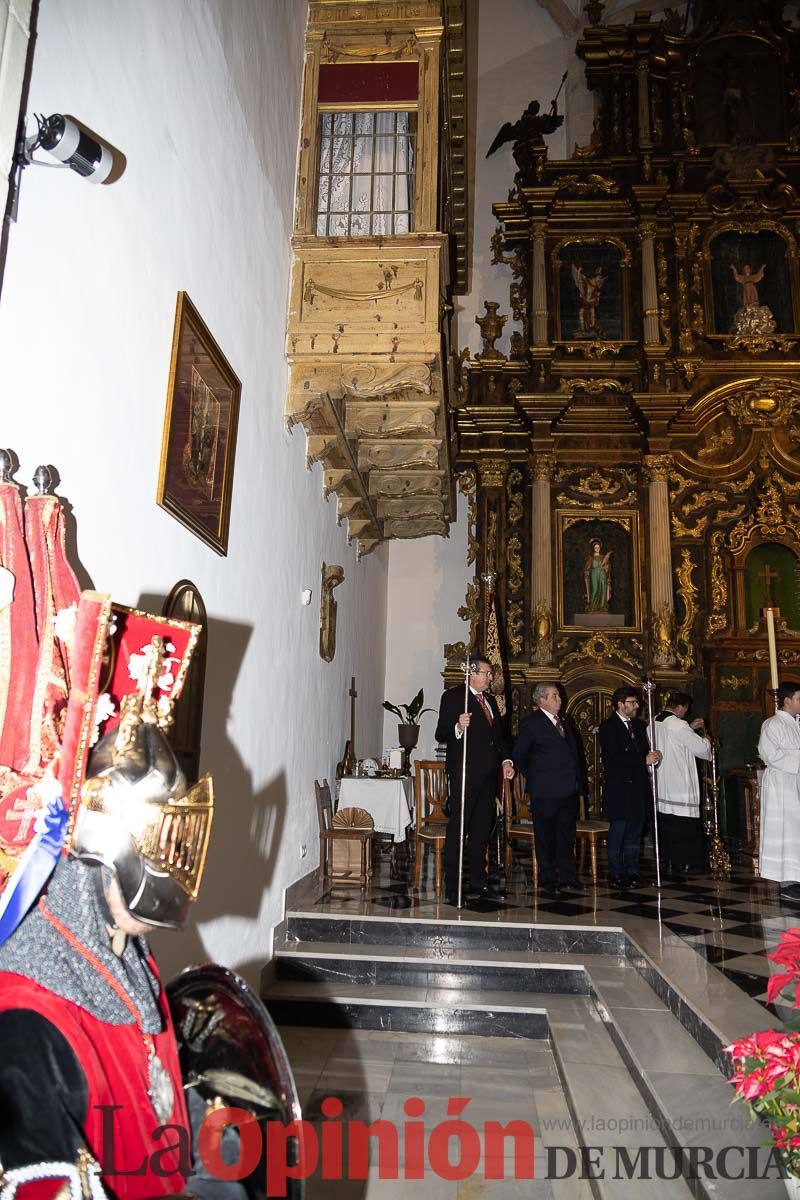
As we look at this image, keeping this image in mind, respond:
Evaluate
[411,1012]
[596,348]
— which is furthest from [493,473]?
[411,1012]

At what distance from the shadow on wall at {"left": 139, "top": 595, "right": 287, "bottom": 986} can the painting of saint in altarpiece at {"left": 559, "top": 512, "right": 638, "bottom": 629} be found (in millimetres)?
7032

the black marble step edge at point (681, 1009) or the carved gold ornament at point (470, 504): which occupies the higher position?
the carved gold ornament at point (470, 504)

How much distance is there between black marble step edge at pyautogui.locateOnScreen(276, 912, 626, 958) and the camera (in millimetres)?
5398

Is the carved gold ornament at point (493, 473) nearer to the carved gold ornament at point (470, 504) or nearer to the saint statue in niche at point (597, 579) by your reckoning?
the carved gold ornament at point (470, 504)

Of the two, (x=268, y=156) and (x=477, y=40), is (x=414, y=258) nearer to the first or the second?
(x=268, y=156)

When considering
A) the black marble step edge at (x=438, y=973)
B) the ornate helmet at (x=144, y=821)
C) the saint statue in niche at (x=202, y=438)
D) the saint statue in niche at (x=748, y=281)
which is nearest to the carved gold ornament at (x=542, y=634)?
the saint statue in niche at (x=748, y=281)

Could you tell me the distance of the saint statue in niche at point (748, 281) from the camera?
11796mm

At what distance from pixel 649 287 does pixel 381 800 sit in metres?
8.36

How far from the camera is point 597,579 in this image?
11.4m

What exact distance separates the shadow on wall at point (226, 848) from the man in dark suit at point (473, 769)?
182cm

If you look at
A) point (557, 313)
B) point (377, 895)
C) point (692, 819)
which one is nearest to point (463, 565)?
point (557, 313)

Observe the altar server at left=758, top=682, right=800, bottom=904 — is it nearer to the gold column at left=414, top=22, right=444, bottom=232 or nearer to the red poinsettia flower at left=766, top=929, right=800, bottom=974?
the gold column at left=414, top=22, right=444, bottom=232

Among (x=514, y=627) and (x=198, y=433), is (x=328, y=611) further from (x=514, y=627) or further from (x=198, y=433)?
(x=514, y=627)

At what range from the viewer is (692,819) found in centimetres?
814
